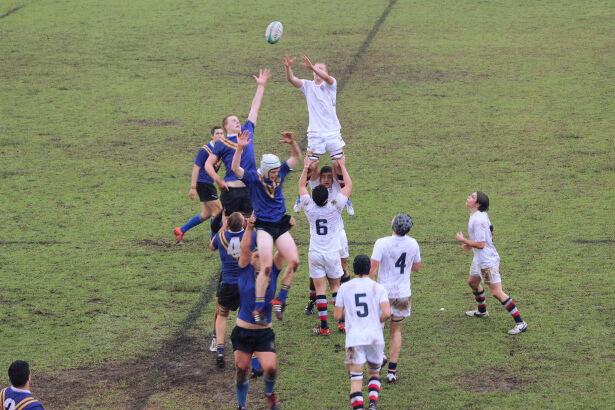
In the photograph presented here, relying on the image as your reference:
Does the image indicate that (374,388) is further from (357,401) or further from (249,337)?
(249,337)

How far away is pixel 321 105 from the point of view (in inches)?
561

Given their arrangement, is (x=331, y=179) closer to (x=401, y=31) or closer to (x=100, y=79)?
(x=100, y=79)

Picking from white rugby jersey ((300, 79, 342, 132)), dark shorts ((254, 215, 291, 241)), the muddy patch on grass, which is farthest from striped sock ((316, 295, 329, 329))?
white rugby jersey ((300, 79, 342, 132))

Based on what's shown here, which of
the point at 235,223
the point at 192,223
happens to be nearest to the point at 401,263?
the point at 235,223

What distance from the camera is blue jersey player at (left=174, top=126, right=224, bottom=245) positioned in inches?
554

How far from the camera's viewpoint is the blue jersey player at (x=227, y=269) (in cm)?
995

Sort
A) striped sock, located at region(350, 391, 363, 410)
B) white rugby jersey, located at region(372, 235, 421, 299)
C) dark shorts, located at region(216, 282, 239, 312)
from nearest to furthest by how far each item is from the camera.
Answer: striped sock, located at region(350, 391, 363, 410), white rugby jersey, located at region(372, 235, 421, 299), dark shorts, located at region(216, 282, 239, 312)

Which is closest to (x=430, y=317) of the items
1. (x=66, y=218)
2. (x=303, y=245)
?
(x=303, y=245)

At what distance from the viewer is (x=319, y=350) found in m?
11.3

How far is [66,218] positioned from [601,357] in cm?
1079

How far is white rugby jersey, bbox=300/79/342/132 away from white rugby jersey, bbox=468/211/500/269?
3903mm

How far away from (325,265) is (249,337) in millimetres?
2435

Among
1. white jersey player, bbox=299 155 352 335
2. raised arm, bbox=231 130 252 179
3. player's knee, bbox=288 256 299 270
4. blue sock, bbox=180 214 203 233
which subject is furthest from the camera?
blue sock, bbox=180 214 203 233

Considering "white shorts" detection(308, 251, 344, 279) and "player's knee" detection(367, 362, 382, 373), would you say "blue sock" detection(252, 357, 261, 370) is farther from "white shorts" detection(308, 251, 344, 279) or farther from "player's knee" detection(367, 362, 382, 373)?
"player's knee" detection(367, 362, 382, 373)
